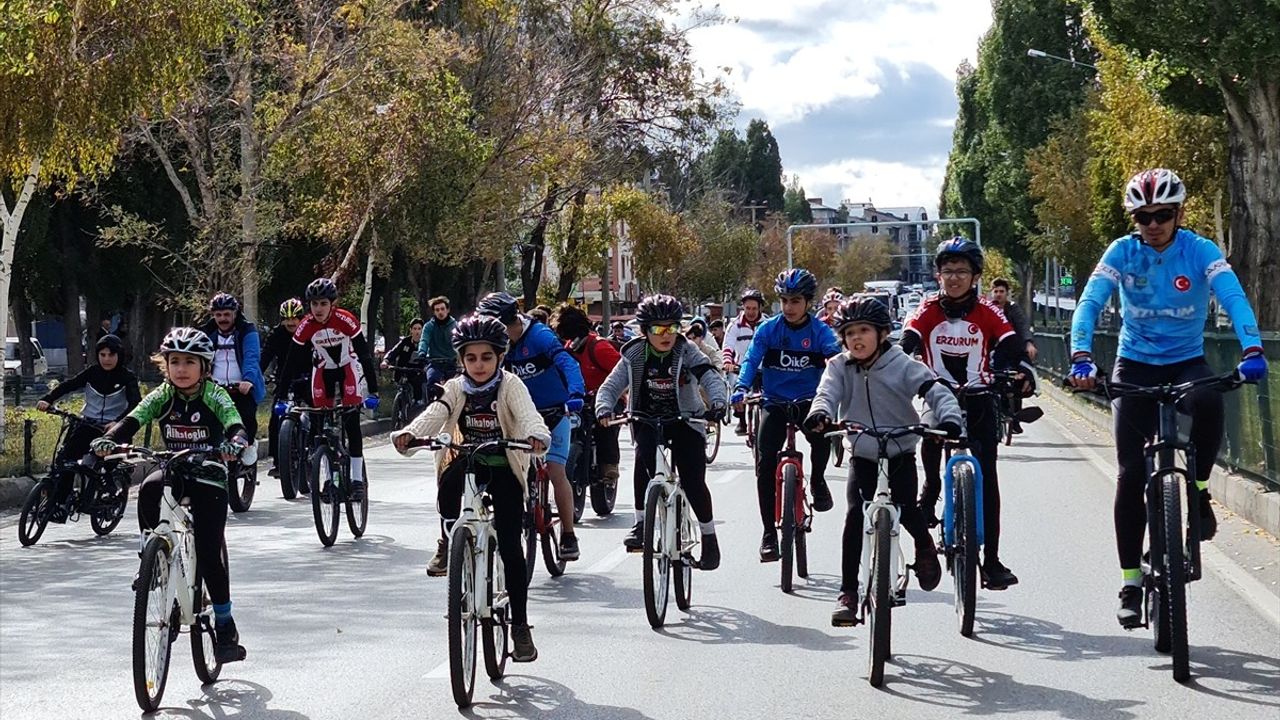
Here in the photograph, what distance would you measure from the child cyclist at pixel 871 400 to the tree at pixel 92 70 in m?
10.4

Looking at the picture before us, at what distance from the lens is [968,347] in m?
9.40

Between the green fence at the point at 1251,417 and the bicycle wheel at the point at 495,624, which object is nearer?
the bicycle wheel at the point at 495,624

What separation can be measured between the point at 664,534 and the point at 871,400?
1624 mm

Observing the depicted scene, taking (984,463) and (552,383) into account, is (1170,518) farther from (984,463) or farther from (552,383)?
(552,383)

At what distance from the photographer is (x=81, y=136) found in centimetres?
1744

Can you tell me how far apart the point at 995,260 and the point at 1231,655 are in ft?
304

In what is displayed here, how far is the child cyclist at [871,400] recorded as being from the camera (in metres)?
7.85

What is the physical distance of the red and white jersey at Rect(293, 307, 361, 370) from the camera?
559 inches

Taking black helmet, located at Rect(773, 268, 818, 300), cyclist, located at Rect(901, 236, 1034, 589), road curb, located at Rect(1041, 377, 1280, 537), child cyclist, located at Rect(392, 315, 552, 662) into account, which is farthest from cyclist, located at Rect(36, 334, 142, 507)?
road curb, located at Rect(1041, 377, 1280, 537)

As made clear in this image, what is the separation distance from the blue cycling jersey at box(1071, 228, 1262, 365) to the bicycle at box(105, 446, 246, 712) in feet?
12.6

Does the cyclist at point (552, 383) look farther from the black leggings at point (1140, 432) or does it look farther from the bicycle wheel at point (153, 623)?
the black leggings at point (1140, 432)

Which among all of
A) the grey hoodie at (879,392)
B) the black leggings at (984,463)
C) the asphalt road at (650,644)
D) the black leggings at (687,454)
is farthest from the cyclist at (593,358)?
the grey hoodie at (879,392)

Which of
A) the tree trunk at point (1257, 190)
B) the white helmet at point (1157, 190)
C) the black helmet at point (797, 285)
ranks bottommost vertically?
the black helmet at point (797, 285)

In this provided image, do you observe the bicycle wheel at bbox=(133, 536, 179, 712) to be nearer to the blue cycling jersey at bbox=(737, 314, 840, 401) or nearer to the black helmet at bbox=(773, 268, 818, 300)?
the blue cycling jersey at bbox=(737, 314, 840, 401)
